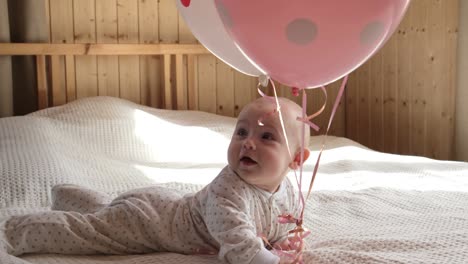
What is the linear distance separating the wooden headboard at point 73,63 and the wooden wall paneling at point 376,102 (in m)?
0.90

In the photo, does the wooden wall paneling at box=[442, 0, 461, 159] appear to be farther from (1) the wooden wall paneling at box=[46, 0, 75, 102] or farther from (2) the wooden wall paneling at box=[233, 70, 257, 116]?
(1) the wooden wall paneling at box=[46, 0, 75, 102]

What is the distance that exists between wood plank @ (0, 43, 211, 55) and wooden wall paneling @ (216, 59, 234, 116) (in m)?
0.21

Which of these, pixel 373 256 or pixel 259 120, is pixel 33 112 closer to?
pixel 259 120

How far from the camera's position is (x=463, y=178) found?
2314mm

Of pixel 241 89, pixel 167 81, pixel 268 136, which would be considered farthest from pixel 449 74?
pixel 268 136

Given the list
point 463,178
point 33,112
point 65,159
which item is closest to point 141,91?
point 33,112

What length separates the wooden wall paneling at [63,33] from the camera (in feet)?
10.3

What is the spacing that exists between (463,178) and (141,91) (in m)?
1.67

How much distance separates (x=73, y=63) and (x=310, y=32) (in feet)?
6.90

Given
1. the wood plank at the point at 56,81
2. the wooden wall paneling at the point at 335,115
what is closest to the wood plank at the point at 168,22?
the wood plank at the point at 56,81

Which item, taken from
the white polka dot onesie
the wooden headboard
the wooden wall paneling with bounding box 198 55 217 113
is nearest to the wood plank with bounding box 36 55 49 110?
the wooden headboard

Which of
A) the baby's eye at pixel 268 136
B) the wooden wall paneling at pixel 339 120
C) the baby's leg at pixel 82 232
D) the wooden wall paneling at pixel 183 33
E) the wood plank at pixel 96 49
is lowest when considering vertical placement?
the wooden wall paneling at pixel 339 120

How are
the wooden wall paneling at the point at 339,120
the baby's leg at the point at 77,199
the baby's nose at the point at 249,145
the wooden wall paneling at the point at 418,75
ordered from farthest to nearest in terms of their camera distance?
the wooden wall paneling at the point at 339,120 < the wooden wall paneling at the point at 418,75 < the baby's leg at the point at 77,199 < the baby's nose at the point at 249,145

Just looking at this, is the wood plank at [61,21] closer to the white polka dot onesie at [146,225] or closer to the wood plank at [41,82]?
the wood plank at [41,82]
